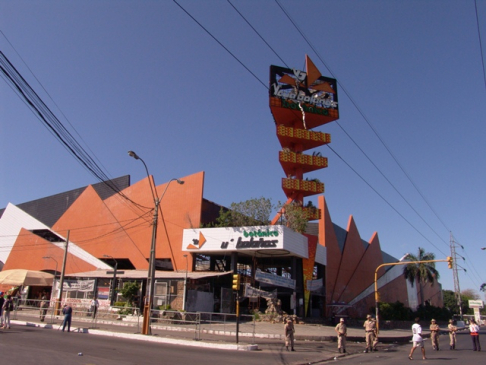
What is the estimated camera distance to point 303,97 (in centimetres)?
4394

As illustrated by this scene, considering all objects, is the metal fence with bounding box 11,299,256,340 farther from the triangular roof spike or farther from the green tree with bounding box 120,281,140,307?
the triangular roof spike

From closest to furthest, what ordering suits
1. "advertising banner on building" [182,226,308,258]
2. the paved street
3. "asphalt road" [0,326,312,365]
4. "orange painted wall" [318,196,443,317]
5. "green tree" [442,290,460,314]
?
"asphalt road" [0,326,312,365]
the paved street
"advertising banner on building" [182,226,308,258]
"orange painted wall" [318,196,443,317]
"green tree" [442,290,460,314]

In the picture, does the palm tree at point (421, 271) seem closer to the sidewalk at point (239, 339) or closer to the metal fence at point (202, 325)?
the sidewalk at point (239, 339)

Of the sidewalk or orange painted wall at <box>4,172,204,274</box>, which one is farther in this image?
orange painted wall at <box>4,172,204,274</box>

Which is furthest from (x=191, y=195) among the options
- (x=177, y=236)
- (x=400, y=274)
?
(x=400, y=274)

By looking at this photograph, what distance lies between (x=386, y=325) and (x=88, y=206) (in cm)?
3641

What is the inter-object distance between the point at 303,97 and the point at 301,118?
2320mm

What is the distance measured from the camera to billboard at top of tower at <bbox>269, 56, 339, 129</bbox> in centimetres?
4316

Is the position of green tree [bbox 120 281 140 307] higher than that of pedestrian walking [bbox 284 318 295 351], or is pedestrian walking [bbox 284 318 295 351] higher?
green tree [bbox 120 281 140 307]

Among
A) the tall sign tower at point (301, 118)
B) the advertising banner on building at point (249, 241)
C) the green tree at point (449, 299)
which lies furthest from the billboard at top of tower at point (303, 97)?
the green tree at point (449, 299)

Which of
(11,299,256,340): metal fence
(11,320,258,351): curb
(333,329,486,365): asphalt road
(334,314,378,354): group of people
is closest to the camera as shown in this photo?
(333,329,486,365): asphalt road

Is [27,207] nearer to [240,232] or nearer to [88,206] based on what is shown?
[88,206]

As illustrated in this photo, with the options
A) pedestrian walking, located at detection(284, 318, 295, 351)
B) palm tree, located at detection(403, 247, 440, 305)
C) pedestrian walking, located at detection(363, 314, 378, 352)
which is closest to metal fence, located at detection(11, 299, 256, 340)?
pedestrian walking, located at detection(284, 318, 295, 351)

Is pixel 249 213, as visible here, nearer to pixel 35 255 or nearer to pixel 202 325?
pixel 202 325
